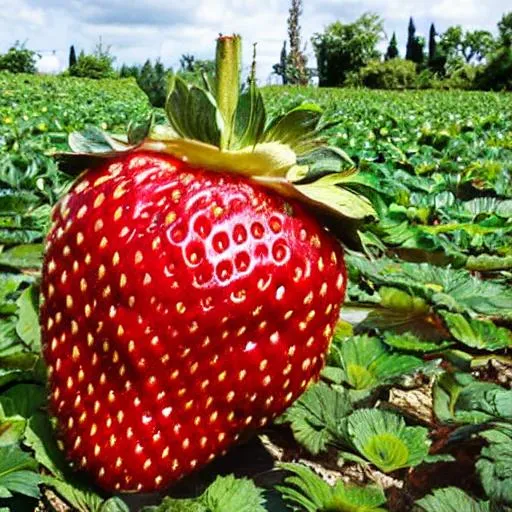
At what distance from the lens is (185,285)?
100 cm

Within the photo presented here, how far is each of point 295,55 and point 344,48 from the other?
554cm

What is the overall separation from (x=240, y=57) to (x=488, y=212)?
1642 mm

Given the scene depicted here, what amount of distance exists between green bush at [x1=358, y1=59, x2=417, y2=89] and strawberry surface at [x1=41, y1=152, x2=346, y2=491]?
35.2 meters

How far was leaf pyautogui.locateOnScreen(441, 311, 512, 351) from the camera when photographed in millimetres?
1330

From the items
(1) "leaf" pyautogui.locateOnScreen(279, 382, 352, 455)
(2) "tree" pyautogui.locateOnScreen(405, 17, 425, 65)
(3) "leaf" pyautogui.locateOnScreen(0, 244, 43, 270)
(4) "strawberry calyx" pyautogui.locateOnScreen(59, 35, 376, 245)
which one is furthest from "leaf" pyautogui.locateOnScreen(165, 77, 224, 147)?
(2) "tree" pyautogui.locateOnScreen(405, 17, 425, 65)

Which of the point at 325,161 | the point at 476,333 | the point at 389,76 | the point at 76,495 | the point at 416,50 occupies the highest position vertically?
the point at 416,50

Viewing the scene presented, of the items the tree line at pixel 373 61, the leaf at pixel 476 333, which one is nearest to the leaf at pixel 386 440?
the leaf at pixel 476 333

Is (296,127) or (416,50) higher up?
(416,50)

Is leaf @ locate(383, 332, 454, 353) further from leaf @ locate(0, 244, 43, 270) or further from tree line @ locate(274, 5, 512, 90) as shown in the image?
tree line @ locate(274, 5, 512, 90)

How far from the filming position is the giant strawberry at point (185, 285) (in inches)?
39.8

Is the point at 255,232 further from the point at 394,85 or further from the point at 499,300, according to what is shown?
the point at 394,85

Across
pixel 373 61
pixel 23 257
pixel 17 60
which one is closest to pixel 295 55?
pixel 373 61

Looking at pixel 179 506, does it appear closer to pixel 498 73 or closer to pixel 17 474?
pixel 17 474

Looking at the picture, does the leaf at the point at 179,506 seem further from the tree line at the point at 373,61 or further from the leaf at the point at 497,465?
the tree line at the point at 373,61
